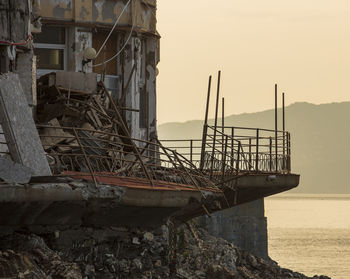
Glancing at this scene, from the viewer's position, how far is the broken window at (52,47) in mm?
29000

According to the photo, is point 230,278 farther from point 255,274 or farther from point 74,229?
point 74,229

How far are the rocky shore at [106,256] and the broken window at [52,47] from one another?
5.70 meters

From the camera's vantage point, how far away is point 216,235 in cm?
3475

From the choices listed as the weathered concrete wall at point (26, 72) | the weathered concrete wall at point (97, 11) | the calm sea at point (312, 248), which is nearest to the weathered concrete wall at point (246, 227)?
the weathered concrete wall at point (97, 11)

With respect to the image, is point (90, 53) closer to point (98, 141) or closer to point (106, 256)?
point (98, 141)

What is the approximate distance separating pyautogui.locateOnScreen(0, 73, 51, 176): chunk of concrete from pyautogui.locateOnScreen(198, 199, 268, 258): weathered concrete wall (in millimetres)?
17199

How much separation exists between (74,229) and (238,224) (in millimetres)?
17960

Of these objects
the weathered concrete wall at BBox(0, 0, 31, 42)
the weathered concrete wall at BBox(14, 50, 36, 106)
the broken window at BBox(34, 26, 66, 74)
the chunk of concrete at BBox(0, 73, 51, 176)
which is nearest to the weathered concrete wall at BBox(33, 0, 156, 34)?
the broken window at BBox(34, 26, 66, 74)

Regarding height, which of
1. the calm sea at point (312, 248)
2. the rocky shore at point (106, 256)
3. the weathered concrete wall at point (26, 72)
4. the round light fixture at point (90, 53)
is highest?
the round light fixture at point (90, 53)

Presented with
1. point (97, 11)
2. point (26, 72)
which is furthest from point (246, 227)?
point (26, 72)

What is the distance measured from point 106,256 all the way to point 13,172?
3.13 meters

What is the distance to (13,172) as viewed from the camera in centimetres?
1761

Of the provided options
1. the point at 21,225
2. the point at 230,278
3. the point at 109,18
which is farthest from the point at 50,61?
the point at 21,225

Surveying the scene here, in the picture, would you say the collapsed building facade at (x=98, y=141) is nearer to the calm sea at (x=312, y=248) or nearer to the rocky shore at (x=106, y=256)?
the rocky shore at (x=106, y=256)
